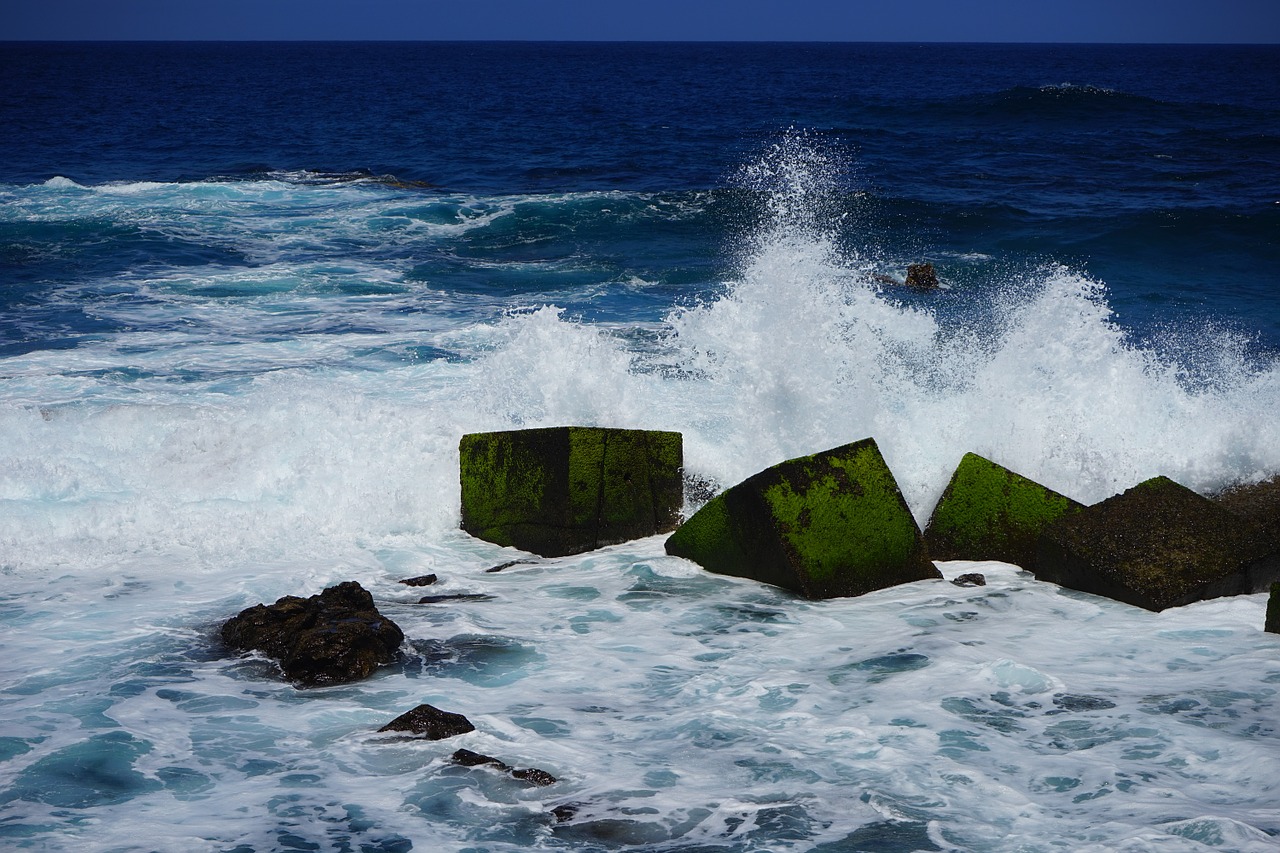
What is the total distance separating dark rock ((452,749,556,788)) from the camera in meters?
3.97

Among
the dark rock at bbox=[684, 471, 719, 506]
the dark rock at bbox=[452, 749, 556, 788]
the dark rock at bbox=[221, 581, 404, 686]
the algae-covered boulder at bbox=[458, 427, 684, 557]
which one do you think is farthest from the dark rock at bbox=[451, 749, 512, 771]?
the dark rock at bbox=[684, 471, 719, 506]

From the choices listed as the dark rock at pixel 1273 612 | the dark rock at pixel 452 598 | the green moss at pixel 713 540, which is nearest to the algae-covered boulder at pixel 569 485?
the green moss at pixel 713 540

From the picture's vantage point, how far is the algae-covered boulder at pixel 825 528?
18.5 feet

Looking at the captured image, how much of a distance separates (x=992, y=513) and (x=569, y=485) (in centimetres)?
231

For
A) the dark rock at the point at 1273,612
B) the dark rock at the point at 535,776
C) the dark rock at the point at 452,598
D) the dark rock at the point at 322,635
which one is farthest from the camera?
the dark rock at the point at 452,598

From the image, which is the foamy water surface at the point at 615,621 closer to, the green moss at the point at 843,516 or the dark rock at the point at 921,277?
the green moss at the point at 843,516

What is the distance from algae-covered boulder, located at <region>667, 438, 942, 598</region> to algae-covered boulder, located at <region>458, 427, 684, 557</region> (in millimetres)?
724

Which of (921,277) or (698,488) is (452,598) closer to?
(698,488)

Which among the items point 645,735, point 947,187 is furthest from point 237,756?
point 947,187

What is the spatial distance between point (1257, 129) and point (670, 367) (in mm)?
28104

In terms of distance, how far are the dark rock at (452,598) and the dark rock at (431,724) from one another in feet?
4.69

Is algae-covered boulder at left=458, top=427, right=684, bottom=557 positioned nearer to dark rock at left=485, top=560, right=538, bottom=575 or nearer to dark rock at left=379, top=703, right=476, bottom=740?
dark rock at left=485, top=560, right=538, bottom=575

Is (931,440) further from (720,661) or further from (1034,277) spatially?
(1034,277)

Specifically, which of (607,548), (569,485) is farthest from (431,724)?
(607,548)
